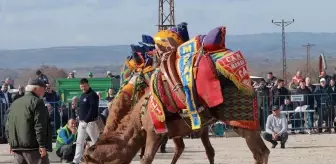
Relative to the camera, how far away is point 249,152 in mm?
20094

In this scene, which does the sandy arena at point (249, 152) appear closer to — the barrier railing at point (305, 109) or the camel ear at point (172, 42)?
the barrier railing at point (305, 109)

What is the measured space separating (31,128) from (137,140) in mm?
2001

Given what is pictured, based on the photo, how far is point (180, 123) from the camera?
13625mm

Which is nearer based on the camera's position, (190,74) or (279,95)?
(190,74)

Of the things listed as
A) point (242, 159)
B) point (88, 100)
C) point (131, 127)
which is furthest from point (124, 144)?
point (242, 159)

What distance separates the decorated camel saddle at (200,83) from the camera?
1266 centimetres

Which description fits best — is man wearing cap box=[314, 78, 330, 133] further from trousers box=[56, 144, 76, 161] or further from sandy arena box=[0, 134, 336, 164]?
trousers box=[56, 144, 76, 161]

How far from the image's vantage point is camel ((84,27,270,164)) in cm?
1269

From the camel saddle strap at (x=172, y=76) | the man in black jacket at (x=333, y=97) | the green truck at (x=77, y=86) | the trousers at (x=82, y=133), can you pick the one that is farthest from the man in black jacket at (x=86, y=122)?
the green truck at (x=77, y=86)

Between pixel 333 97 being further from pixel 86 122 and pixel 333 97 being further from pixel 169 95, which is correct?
pixel 169 95

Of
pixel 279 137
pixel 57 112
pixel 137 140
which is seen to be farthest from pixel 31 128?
pixel 57 112

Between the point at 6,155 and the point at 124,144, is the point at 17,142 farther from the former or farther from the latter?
the point at 6,155

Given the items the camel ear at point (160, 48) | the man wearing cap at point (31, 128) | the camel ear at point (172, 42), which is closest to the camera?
the man wearing cap at point (31, 128)

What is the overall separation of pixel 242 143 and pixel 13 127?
38.4ft
